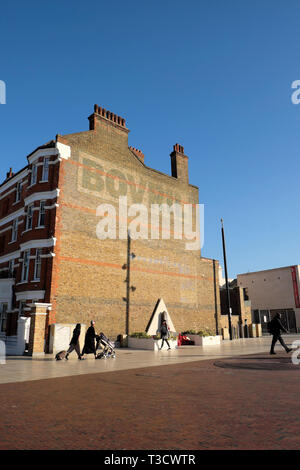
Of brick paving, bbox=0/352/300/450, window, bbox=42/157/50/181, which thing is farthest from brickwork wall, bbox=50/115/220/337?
brick paving, bbox=0/352/300/450

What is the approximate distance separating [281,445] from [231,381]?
5.33 meters

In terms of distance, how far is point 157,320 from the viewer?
27781 millimetres

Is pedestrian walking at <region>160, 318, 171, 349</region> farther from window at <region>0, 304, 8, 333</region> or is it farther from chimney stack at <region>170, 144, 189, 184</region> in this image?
chimney stack at <region>170, 144, 189, 184</region>

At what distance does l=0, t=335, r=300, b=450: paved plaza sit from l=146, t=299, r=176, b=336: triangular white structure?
54.4 feet

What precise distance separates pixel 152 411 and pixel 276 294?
47.6 metres

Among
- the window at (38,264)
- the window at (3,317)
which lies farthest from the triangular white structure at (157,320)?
the window at (3,317)

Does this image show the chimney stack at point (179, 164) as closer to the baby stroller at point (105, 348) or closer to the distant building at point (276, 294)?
the distant building at point (276, 294)

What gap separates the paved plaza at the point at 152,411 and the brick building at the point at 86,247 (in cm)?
1119

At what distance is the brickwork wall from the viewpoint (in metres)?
22.9

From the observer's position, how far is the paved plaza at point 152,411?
4.32 m

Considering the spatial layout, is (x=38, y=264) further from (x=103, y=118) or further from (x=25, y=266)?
(x=103, y=118)
